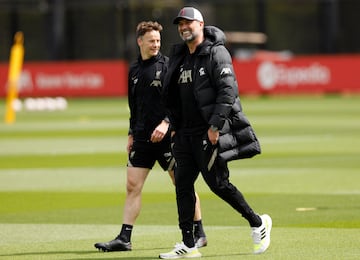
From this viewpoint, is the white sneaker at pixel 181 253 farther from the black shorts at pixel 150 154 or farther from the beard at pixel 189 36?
the beard at pixel 189 36

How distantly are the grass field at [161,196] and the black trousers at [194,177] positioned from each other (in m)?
0.46

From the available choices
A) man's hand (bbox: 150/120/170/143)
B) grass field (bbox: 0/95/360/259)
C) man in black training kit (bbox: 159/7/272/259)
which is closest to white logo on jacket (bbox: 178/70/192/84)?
man in black training kit (bbox: 159/7/272/259)

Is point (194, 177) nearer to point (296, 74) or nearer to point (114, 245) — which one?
point (114, 245)

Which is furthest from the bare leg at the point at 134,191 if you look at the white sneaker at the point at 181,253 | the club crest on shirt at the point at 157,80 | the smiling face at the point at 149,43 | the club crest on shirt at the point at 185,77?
the club crest on shirt at the point at 185,77

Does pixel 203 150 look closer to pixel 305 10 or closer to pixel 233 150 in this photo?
pixel 233 150

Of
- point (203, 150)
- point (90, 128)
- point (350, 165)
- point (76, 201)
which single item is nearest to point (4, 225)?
point (76, 201)

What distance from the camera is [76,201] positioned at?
15594mm

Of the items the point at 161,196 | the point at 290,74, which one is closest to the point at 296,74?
the point at 290,74

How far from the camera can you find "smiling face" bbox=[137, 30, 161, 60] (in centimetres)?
1145

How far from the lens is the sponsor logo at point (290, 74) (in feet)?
151

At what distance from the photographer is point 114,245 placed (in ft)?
37.1

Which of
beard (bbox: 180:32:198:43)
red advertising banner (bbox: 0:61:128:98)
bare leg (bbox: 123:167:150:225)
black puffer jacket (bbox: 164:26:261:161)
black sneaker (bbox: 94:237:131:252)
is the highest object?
beard (bbox: 180:32:198:43)

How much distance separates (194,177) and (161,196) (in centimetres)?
541

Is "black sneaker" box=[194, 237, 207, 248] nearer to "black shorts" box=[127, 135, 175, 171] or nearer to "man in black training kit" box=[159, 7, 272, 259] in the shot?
"man in black training kit" box=[159, 7, 272, 259]
